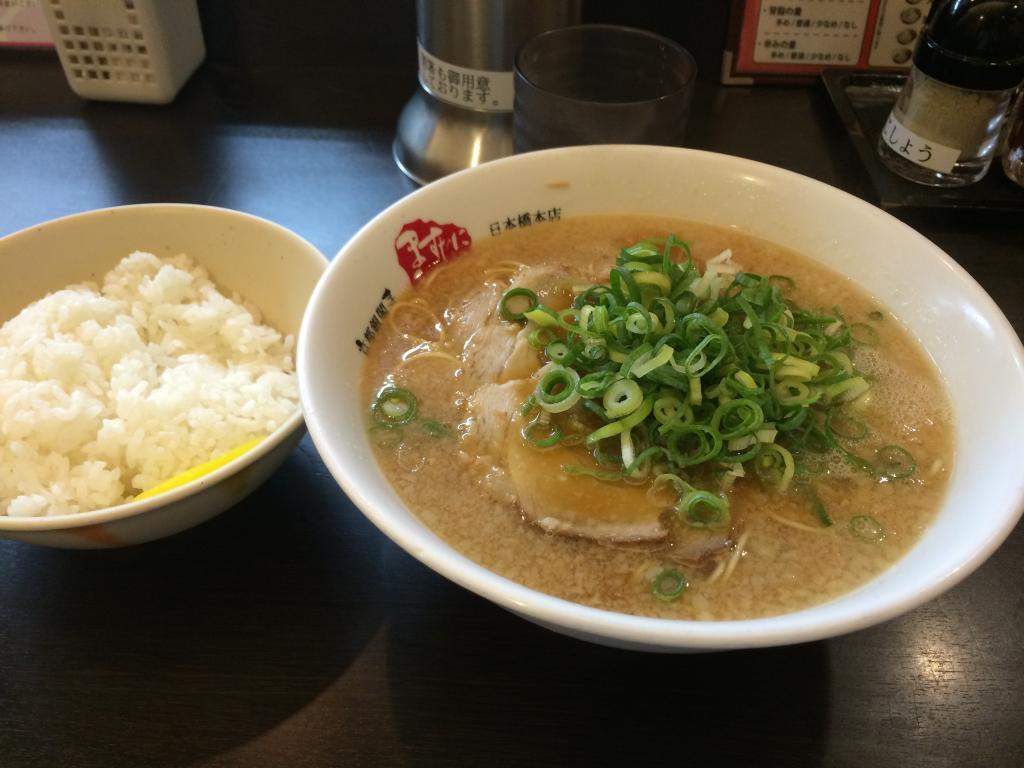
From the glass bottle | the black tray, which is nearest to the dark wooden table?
the black tray

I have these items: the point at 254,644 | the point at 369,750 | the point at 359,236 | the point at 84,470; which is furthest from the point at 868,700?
the point at 84,470

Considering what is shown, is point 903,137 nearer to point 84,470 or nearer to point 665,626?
point 665,626

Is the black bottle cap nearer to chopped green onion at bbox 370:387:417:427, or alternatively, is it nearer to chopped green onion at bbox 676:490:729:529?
chopped green onion at bbox 676:490:729:529

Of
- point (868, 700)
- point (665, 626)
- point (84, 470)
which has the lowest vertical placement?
point (868, 700)

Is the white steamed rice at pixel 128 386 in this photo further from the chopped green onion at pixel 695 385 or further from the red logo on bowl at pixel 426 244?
the chopped green onion at pixel 695 385

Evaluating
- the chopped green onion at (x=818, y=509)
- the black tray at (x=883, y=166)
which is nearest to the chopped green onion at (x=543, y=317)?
the chopped green onion at (x=818, y=509)

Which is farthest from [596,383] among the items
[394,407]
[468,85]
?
[468,85]
